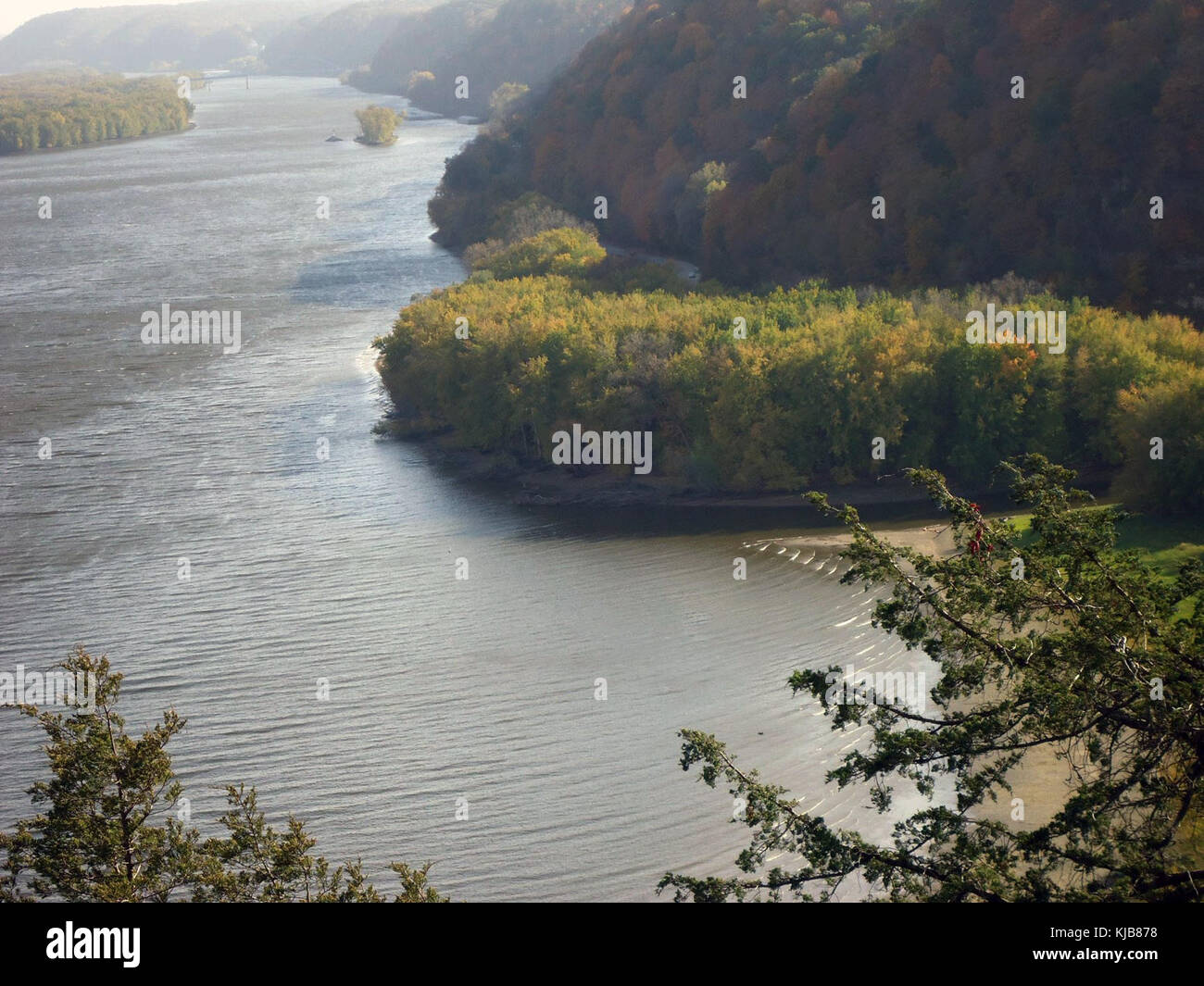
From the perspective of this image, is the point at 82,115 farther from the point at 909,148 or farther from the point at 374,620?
the point at 374,620

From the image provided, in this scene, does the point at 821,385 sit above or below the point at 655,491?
above

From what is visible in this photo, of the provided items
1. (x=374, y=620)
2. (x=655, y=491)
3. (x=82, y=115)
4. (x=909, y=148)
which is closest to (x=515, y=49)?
(x=82, y=115)

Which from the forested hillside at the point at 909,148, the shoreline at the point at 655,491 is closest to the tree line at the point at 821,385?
the shoreline at the point at 655,491

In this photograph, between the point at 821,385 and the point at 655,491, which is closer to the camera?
the point at 821,385

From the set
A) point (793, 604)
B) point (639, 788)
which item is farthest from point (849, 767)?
point (793, 604)

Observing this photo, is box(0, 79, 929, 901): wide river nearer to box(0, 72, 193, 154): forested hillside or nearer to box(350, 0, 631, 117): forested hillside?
box(0, 72, 193, 154): forested hillside

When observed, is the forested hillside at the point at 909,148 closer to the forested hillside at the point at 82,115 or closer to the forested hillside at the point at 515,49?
the forested hillside at the point at 515,49
